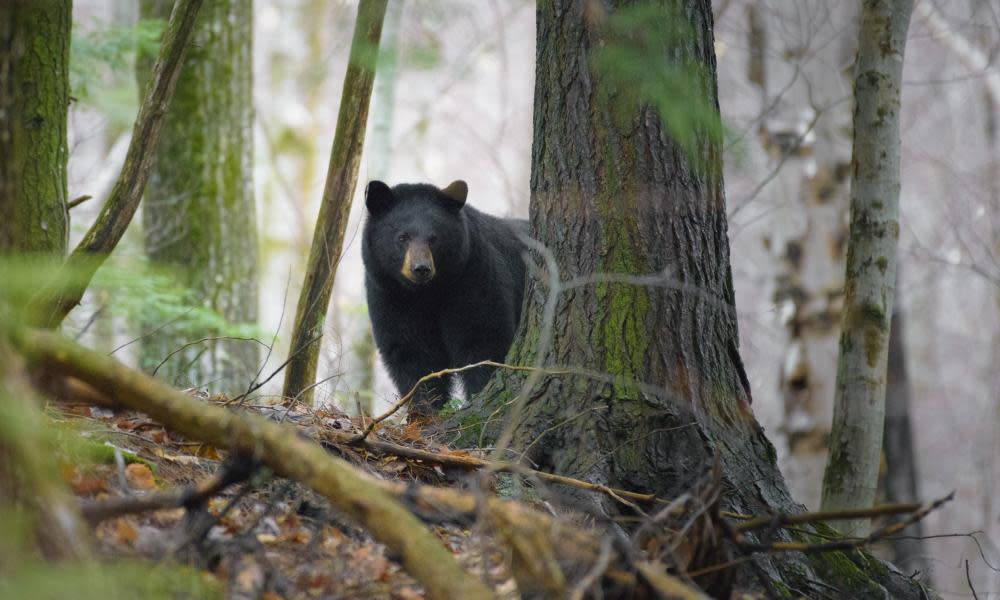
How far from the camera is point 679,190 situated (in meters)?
4.24

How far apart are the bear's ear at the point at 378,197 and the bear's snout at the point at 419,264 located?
1.87 ft

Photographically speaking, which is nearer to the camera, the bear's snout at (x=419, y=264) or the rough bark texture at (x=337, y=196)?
the rough bark texture at (x=337, y=196)

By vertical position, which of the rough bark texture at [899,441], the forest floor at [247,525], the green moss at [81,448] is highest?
the green moss at [81,448]

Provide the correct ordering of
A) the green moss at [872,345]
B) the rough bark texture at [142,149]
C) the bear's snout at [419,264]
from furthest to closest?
1. the bear's snout at [419,264]
2. the green moss at [872,345]
3. the rough bark texture at [142,149]

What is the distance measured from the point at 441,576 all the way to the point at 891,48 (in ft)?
14.9

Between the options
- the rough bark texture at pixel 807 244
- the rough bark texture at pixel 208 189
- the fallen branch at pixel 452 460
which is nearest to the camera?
the fallen branch at pixel 452 460

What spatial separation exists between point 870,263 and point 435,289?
305cm

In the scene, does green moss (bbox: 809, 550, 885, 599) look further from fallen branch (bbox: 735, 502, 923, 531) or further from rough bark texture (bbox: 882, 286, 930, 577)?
rough bark texture (bbox: 882, 286, 930, 577)

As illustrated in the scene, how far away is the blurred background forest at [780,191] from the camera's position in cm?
813

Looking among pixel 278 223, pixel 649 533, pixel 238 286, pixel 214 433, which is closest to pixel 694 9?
pixel 649 533

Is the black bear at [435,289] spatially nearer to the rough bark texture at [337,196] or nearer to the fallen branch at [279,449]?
the rough bark texture at [337,196]

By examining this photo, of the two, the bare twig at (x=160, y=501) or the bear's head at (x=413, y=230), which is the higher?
the bear's head at (x=413, y=230)

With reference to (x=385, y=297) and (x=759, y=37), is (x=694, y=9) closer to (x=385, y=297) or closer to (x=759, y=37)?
(x=385, y=297)

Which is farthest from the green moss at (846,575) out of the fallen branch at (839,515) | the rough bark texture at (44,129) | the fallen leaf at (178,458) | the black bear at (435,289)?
the rough bark texture at (44,129)
